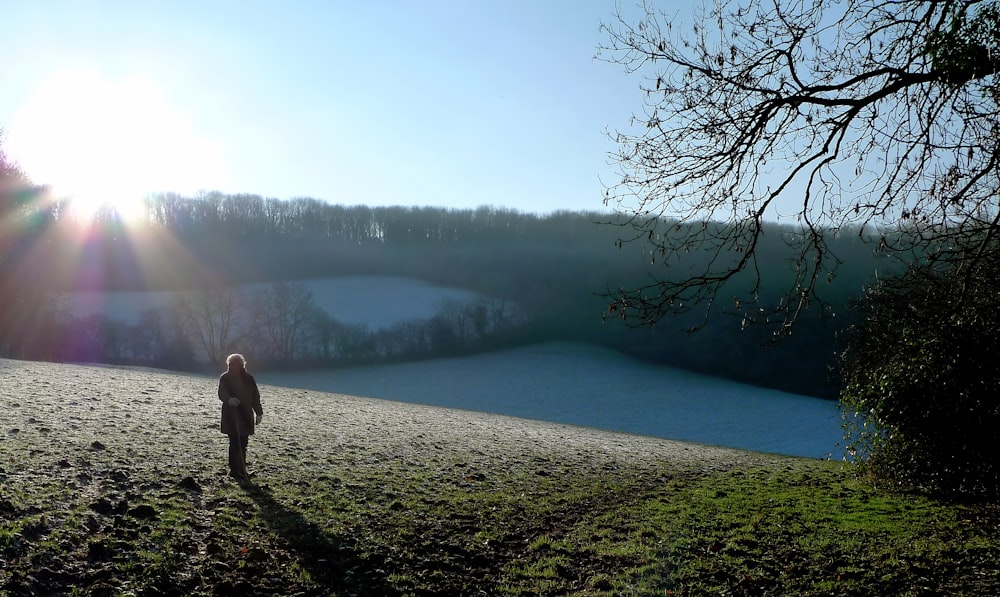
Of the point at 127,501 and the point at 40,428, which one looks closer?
the point at 127,501

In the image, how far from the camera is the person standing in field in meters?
13.4

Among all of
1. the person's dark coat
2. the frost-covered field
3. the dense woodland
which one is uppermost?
the dense woodland

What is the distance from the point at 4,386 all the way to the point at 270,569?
1820cm

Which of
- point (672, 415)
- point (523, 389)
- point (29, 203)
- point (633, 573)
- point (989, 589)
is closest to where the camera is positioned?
point (989, 589)

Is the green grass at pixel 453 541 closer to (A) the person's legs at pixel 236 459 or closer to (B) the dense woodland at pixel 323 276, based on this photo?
(A) the person's legs at pixel 236 459

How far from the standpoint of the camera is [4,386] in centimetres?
2195

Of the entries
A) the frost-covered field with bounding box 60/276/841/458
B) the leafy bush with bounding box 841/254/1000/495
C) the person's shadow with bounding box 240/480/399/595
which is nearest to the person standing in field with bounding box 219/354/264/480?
the person's shadow with bounding box 240/480/399/595

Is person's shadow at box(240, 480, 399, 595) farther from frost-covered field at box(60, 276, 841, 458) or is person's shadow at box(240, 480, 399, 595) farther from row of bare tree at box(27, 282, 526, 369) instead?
row of bare tree at box(27, 282, 526, 369)

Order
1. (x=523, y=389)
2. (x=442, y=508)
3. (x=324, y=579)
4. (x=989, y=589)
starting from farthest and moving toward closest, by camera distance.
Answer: (x=523, y=389), (x=442, y=508), (x=324, y=579), (x=989, y=589)

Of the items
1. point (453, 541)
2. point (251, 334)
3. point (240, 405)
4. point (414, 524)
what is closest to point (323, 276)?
point (251, 334)

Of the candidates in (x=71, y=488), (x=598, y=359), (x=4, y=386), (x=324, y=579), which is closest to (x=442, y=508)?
(x=324, y=579)

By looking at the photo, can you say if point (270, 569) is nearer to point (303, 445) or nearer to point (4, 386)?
point (303, 445)

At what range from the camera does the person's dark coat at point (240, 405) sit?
44.2 feet

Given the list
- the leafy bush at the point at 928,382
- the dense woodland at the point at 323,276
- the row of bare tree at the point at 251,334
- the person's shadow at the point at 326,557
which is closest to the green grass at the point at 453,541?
the person's shadow at the point at 326,557
